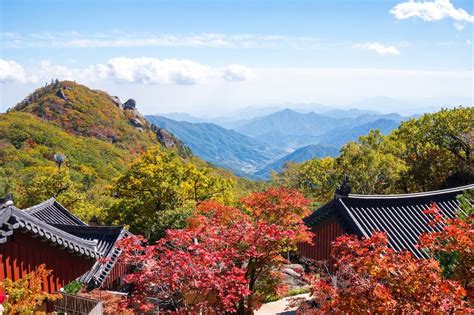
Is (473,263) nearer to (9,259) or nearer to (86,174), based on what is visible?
(9,259)

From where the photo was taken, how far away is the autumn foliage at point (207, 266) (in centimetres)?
920

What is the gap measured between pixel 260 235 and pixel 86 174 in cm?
4954

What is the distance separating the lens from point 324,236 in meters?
15.6

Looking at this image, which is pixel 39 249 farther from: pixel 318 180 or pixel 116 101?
pixel 116 101

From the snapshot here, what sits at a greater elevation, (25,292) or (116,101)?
(116,101)

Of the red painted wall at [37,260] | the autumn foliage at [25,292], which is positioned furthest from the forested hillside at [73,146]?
the autumn foliage at [25,292]

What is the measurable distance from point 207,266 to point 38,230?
4.04 meters

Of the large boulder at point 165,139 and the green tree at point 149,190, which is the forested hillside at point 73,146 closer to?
the large boulder at point 165,139

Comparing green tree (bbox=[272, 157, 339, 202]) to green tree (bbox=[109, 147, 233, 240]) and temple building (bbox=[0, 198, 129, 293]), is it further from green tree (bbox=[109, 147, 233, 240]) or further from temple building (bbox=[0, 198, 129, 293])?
temple building (bbox=[0, 198, 129, 293])

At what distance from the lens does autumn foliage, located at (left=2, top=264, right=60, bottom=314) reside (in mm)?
8695

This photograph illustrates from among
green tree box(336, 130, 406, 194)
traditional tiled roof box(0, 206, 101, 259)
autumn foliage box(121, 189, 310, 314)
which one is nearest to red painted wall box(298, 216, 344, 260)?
autumn foliage box(121, 189, 310, 314)

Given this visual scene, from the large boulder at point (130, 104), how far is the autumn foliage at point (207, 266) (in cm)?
10775

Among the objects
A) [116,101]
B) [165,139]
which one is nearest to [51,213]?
[165,139]

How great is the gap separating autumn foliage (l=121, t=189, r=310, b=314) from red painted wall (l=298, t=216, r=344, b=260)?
4.39 ft
